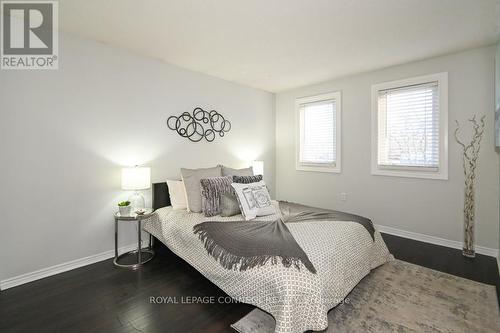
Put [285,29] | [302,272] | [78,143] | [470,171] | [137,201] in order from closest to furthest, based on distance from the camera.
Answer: [302,272] < [285,29] < [78,143] < [470,171] < [137,201]

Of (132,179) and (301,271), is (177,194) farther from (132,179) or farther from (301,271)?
(301,271)

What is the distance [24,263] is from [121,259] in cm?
85

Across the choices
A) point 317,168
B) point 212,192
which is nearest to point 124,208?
point 212,192

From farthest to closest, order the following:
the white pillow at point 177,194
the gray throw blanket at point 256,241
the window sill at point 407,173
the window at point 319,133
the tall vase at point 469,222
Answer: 1. the window at point 319,133
2. the window sill at point 407,173
3. the white pillow at point 177,194
4. the tall vase at point 469,222
5. the gray throw blanket at point 256,241

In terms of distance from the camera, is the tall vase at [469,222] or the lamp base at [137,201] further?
the lamp base at [137,201]

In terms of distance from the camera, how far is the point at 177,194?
3.09 metres

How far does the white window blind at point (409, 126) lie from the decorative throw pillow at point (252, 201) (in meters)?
2.08

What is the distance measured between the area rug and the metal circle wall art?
2.60 metres

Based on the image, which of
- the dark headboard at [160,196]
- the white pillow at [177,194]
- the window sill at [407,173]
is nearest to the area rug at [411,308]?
the window sill at [407,173]

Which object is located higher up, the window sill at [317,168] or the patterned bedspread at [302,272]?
the window sill at [317,168]

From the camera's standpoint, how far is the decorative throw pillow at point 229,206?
2.77 meters

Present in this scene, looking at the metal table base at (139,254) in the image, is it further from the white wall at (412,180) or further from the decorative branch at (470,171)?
the decorative branch at (470,171)

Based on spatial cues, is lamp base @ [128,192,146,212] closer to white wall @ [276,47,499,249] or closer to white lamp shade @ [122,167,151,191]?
white lamp shade @ [122,167,151,191]

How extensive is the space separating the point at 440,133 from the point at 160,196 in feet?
12.3
